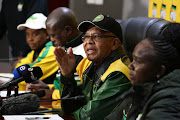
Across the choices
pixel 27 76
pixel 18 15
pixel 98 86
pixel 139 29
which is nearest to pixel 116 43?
pixel 98 86

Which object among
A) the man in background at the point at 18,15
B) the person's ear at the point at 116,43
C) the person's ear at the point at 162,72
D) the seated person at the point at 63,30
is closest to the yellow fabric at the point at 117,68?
the person's ear at the point at 116,43

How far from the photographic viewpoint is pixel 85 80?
2049mm

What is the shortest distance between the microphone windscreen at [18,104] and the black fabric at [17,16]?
2248mm

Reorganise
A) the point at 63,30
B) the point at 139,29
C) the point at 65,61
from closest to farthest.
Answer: the point at 65,61 → the point at 139,29 → the point at 63,30

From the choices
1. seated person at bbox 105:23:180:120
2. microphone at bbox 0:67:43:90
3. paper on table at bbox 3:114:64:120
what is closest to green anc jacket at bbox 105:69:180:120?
seated person at bbox 105:23:180:120

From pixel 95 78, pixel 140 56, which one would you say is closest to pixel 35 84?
pixel 95 78

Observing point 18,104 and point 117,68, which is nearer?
point 117,68

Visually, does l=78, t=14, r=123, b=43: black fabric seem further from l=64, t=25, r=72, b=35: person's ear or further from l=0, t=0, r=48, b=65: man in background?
l=0, t=0, r=48, b=65: man in background

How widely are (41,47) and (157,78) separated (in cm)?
202

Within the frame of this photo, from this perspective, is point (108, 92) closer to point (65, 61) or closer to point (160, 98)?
point (65, 61)

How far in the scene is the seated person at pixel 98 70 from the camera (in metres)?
1.76

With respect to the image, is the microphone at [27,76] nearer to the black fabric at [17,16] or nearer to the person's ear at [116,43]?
the person's ear at [116,43]

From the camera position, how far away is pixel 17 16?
426 centimetres

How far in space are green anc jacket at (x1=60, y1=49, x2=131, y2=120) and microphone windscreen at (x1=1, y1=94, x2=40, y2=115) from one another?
0.21 meters
